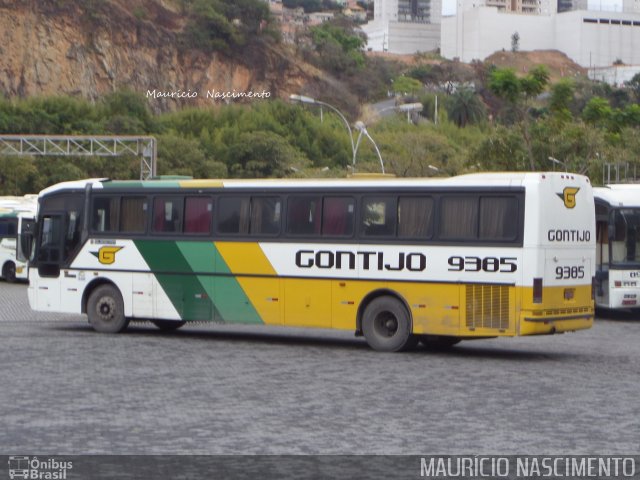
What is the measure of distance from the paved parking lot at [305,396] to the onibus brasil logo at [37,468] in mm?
471

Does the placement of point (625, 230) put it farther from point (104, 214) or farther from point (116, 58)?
point (116, 58)

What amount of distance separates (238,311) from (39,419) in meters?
9.75

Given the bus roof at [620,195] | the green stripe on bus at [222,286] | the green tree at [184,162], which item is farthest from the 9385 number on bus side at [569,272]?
the green tree at [184,162]

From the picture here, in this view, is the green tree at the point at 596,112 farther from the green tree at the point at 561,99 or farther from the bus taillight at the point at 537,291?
the bus taillight at the point at 537,291

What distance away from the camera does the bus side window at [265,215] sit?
22.1m

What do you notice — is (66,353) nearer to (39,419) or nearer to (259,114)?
(39,419)

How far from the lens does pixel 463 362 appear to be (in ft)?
63.8

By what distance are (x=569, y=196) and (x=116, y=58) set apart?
103023 millimetres

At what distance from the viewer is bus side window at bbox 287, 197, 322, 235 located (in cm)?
2170

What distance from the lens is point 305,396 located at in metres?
14.8

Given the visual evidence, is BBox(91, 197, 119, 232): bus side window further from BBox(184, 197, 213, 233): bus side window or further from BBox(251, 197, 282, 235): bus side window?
BBox(251, 197, 282, 235): bus side window

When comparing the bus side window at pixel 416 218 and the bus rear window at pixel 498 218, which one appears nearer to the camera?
the bus rear window at pixel 498 218

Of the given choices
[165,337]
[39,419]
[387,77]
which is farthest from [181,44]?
[39,419]

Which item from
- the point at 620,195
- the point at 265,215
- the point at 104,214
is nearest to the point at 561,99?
the point at 620,195
